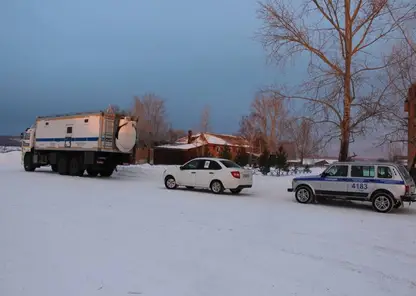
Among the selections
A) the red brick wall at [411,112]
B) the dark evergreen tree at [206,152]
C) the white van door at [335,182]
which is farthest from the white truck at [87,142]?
the dark evergreen tree at [206,152]

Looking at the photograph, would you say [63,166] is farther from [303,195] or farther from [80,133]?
[303,195]

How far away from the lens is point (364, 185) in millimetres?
13516

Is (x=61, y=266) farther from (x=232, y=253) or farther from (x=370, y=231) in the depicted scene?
(x=370, y=231)

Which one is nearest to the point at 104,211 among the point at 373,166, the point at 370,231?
the point at 370,231

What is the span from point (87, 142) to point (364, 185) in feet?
52.0

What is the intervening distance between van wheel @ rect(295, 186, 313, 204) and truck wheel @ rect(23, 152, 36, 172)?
777 inches

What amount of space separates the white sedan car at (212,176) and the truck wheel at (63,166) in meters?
9.24

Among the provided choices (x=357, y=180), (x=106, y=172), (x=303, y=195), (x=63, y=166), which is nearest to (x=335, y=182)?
(x=357, y=180)

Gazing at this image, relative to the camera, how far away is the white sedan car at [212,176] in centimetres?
1692

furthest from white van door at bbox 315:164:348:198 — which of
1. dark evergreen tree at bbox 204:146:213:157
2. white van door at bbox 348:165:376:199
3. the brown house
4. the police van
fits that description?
Result: dark evergreen tree at bbox 204:146:213:157

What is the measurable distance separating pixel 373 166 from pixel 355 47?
24.9ft

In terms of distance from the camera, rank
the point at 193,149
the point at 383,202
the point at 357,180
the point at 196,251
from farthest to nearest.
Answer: the point at 193,149 < the point at 357,180 < the point at 383,202 < the point at 196,251

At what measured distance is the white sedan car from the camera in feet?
55.5

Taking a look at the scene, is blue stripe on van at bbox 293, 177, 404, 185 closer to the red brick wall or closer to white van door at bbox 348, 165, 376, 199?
white van door at bbox 348, 165, 376, 199
